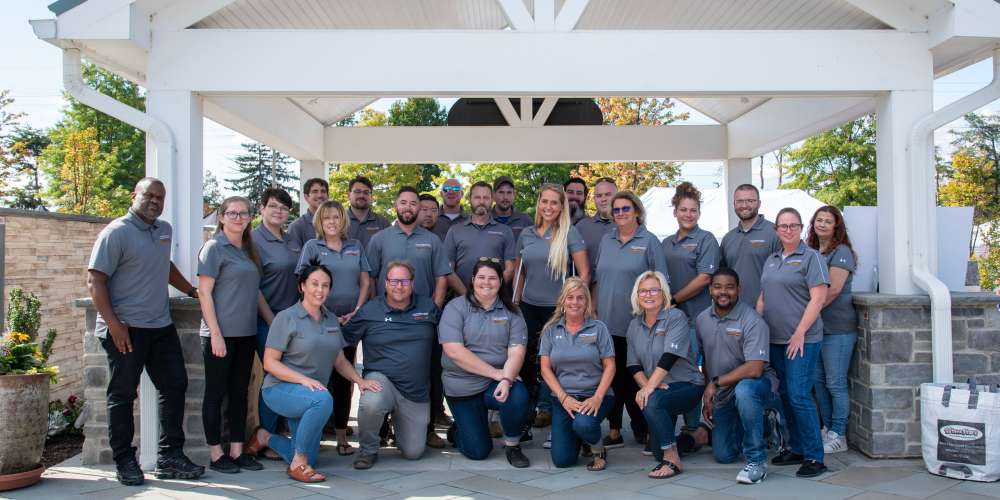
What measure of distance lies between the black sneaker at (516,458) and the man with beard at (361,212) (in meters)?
1.97

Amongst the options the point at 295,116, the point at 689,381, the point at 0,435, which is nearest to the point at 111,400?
the point at 0,435

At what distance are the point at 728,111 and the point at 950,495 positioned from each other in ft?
18.6

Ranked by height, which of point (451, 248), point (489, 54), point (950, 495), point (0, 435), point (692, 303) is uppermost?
point (489, 54)

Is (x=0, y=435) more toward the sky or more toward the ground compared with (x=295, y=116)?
more toward the ground

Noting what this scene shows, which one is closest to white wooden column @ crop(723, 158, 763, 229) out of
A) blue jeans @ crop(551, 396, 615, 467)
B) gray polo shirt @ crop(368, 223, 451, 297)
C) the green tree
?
gray polo shirt @ crop(368, 223, 451, 297)

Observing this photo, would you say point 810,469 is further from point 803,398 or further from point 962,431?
point 962,431

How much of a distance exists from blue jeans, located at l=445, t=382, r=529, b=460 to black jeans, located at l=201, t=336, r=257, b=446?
124 centimetres

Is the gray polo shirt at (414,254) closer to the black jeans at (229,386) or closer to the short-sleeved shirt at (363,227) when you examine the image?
the short-sleeved shirt at (363,227)

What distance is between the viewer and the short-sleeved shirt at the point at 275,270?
507cm

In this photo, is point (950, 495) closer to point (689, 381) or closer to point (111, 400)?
point (689, 381)

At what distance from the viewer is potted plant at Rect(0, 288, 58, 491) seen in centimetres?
437

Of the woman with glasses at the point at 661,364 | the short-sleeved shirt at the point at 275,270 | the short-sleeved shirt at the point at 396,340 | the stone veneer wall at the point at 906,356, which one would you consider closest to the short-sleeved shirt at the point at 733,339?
the woman with glasses at the point at 661,364

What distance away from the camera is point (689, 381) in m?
4.81

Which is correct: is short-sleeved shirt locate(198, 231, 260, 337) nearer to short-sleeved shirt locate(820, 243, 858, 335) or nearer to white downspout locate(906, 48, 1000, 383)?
short-sleeved shirt locate(820, 243, 858, 335)
